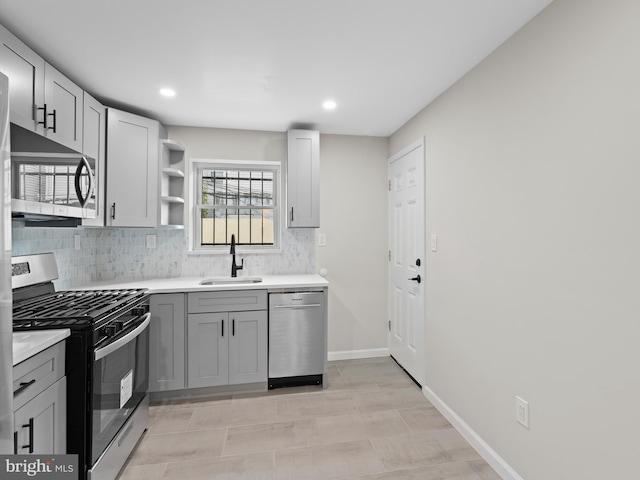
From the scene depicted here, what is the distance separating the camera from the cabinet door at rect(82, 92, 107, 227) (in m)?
2.32

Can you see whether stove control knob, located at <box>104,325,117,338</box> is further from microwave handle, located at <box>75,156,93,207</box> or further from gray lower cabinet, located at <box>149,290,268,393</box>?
gray lower cabinet, located at <box>149,290,268,393</box>

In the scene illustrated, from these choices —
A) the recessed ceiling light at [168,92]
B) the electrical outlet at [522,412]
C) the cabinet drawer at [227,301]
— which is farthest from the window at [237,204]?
the electrical outlet at [522,412]

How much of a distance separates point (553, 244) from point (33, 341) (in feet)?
7.39

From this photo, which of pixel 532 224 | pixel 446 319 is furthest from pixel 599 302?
pixel 446 319

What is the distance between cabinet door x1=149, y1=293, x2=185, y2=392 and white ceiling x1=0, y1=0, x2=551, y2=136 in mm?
1612

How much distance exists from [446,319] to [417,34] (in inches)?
72.9

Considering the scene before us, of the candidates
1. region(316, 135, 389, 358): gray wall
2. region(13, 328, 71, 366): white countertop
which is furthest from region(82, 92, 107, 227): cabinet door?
region(316, 135, 389, 358): gray wall

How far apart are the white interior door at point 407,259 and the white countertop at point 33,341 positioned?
7.87ft

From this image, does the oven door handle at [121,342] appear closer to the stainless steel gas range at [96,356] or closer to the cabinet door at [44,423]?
the stainless steel gas range at [96,356]

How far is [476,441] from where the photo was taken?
2.00 m

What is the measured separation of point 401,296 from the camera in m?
3.24

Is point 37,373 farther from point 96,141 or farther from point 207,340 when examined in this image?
point 96,141

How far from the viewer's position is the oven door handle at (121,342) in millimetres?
1577

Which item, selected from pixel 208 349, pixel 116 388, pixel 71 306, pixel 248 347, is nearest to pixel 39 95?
pixel 71 306
